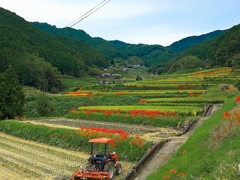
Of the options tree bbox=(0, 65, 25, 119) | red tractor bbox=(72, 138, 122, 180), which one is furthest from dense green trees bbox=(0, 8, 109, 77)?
red tractor bbox=(72, 138, 122, 180)

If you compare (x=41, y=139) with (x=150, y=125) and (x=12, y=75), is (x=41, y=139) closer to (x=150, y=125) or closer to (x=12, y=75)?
(x=150, y=125)

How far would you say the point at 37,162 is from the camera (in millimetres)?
17828

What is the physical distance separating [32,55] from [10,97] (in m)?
71.6

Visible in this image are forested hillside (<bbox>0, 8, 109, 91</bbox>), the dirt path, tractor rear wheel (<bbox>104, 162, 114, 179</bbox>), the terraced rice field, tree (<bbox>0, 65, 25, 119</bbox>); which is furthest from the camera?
forested hillside (<bbox>0, 8, 109, 91</bbox>)

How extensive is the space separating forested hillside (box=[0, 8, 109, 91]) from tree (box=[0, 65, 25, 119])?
4422cm

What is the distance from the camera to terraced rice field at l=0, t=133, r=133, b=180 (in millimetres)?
15148

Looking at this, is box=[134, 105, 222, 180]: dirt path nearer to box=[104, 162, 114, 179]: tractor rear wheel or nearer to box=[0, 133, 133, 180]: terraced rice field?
box=[104, 162, 114, 179]: tractor rear wheel

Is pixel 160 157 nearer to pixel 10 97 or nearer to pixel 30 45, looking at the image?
pixel 10 97

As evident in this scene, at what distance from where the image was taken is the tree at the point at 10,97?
3978 cm

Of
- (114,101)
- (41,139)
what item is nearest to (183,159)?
(41,139)

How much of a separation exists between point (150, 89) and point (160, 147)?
34.1 m

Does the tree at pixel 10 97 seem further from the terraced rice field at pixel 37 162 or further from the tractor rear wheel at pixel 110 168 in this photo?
the tractor rear wheel at pixel 110 168

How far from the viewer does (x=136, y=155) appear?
18.0 meters

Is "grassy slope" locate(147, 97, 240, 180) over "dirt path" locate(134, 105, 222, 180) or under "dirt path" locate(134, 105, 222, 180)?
over
